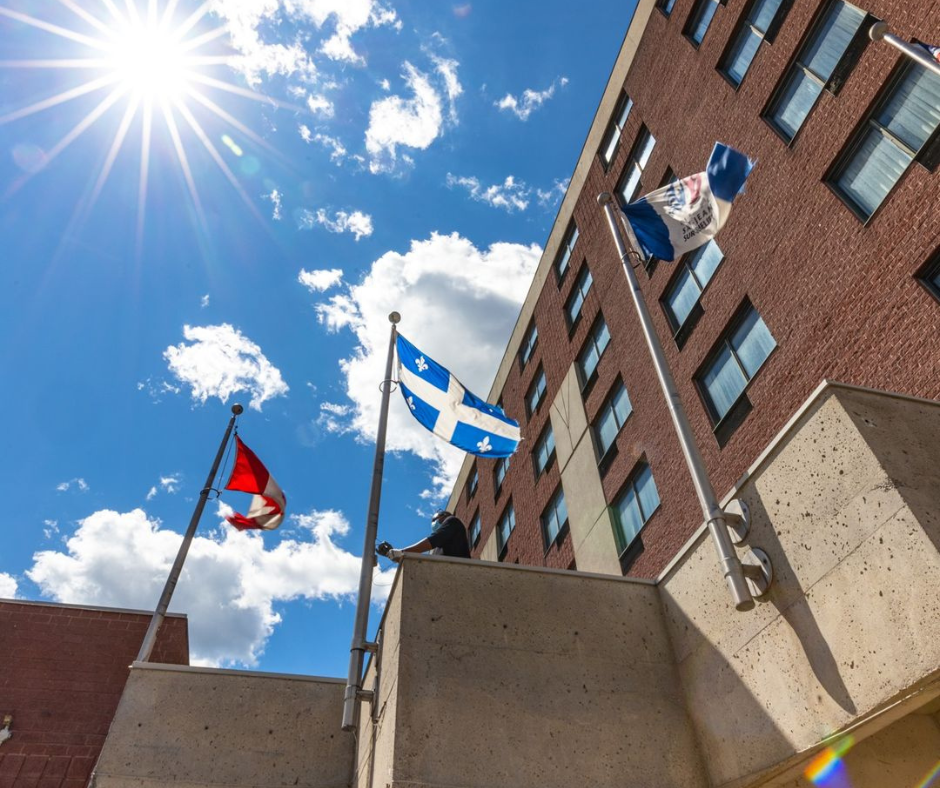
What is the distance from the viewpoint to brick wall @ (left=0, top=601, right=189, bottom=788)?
1062 cm

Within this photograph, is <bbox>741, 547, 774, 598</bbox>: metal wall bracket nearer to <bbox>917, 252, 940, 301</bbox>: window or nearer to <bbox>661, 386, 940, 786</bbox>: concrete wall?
<bbox>661, 386, 940, 786</bbox>: concrete wall

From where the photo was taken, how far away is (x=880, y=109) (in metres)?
11.2

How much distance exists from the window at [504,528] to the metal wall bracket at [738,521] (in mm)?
19535

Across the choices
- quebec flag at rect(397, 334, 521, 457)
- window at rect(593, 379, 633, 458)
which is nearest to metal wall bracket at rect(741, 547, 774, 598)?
quebec flag at rect(397, 334, 521, 457)

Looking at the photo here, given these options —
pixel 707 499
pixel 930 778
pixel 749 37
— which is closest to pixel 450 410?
pixel 707 499

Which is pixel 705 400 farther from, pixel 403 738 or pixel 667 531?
pixel 403 738

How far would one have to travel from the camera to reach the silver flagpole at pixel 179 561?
1071cm

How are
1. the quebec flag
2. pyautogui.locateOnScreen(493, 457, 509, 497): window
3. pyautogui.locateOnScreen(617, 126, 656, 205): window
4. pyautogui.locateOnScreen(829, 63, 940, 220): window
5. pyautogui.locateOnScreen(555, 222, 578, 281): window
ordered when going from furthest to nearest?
1. pyautogui.locateOnScreen(493, 457, 509, 497): window
2. pyautogui.locateOnScreen(555, 222, 578, 281): window
3. pyautogui.locateOnScreen(617, 126, 656, 205): window
4. the quebec flag
5. pyautogui.locateOnScreen(829, 63, 940, 220): window

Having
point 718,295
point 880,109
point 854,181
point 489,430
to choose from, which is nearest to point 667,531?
point 718,295

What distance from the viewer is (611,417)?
18906 millimetres

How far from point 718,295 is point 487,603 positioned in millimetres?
10422

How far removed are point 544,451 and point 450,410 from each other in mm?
13220

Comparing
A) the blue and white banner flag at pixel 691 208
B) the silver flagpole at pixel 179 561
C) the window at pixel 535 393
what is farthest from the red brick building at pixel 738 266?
the silver flagpole at pixel 179 561

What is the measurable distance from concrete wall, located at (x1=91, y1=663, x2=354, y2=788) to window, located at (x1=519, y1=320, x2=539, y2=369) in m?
19.3
